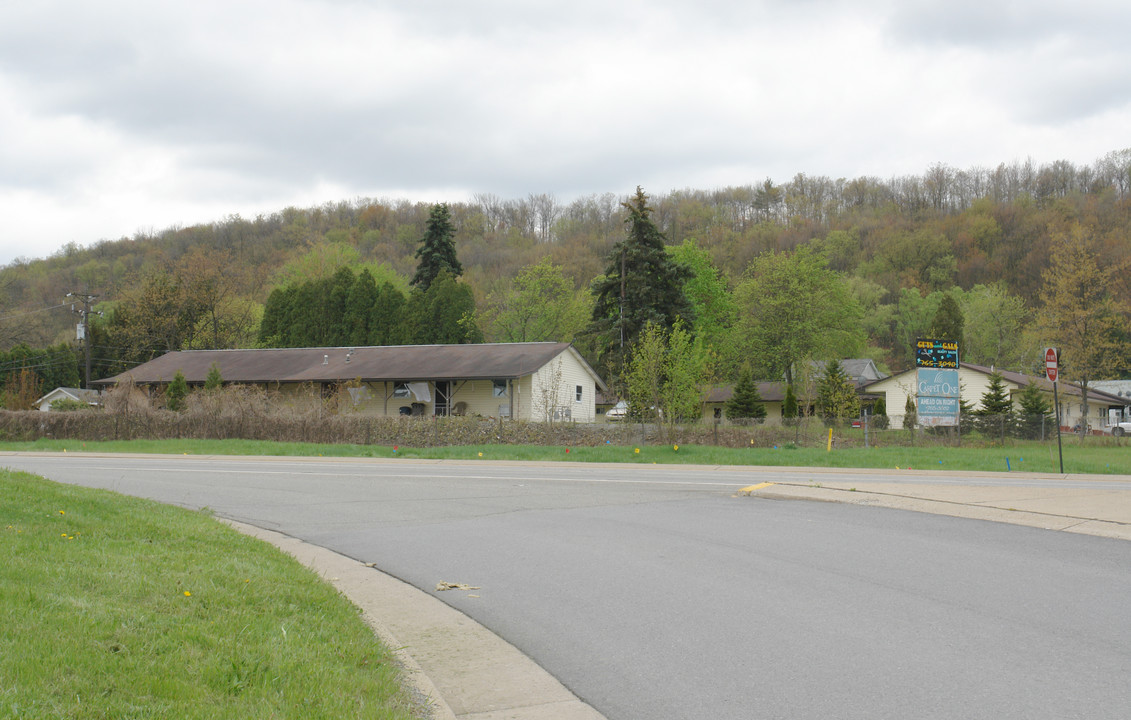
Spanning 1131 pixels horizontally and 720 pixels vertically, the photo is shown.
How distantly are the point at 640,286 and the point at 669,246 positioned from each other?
20954 mm

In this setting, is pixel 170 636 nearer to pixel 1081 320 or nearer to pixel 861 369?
pixel 1081 320

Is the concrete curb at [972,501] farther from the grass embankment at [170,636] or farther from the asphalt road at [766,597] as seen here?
the grass embankment at [170,636]

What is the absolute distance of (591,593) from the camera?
8164 mm

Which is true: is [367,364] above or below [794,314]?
below

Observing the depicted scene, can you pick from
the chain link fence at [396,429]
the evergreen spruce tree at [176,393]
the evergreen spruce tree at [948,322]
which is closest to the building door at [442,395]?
the chain link fence at [396,429]

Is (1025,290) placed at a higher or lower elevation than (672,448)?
higher

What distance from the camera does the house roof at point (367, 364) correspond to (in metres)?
45.6

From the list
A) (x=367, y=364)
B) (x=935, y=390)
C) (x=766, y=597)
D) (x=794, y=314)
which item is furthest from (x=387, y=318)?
(x=766, y=597)

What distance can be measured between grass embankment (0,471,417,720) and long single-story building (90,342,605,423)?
34.6 metres

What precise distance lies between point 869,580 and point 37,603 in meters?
7.11

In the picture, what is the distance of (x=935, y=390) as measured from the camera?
117 feet

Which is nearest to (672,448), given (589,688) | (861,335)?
(589,688)

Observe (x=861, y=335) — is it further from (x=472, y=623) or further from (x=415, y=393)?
(x=472, y=623)

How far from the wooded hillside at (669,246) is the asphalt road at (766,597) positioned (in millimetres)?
54898
